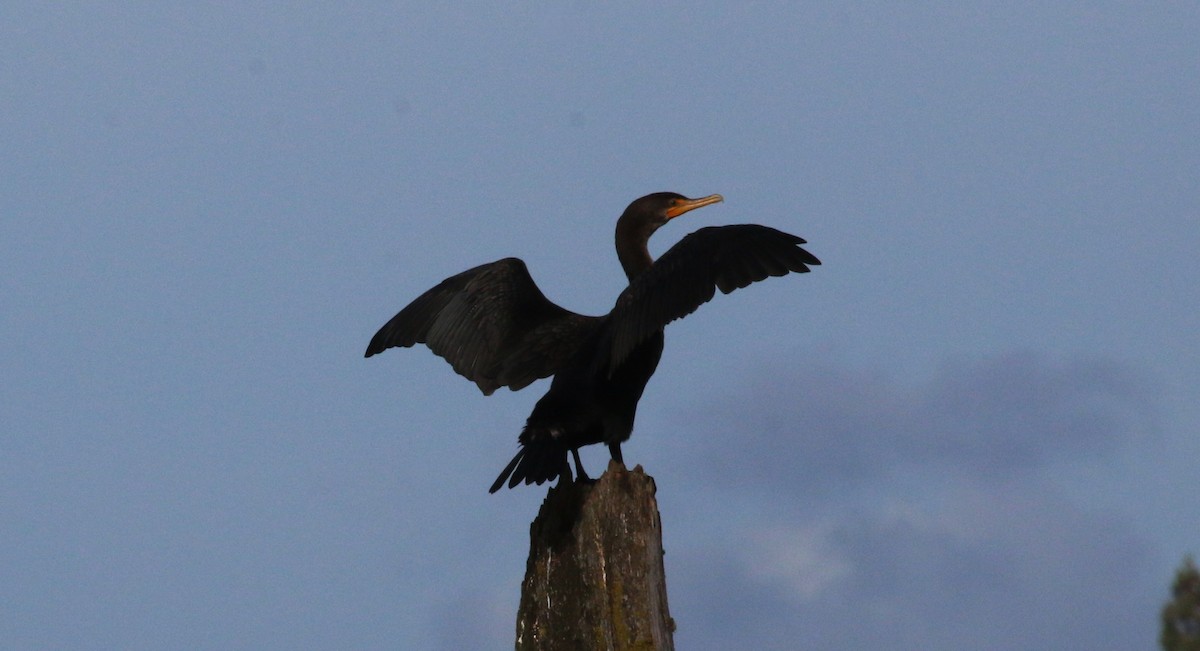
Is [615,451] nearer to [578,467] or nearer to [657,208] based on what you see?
[578,467]

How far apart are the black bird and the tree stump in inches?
27.1

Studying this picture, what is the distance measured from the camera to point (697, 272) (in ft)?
25.6

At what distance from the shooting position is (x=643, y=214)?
30.1ft

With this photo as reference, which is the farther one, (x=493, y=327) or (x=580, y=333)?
(x=493, y=327)

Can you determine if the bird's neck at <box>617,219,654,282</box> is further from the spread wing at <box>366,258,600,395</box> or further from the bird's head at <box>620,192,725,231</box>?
the spread wing at <box>366,258,600,395</box>

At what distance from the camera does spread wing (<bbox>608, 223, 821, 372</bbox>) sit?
758 centimetres

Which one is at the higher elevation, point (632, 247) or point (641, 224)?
point (641, 224)

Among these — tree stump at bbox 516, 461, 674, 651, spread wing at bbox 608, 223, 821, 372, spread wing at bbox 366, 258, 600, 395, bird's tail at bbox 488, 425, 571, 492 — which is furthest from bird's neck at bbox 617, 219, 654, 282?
tree stump at bbox 516, 461, 674, 651

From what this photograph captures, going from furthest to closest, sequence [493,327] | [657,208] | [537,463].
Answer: [657,208], [493,327], [537,463]

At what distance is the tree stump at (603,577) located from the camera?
6.55m

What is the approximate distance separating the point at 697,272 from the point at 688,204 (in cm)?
175

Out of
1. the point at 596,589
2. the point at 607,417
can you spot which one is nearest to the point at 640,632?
the point at 596,589

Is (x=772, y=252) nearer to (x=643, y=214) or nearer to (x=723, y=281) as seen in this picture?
(x=723, y=281)

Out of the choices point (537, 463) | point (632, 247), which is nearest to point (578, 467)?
point (537, 463)
